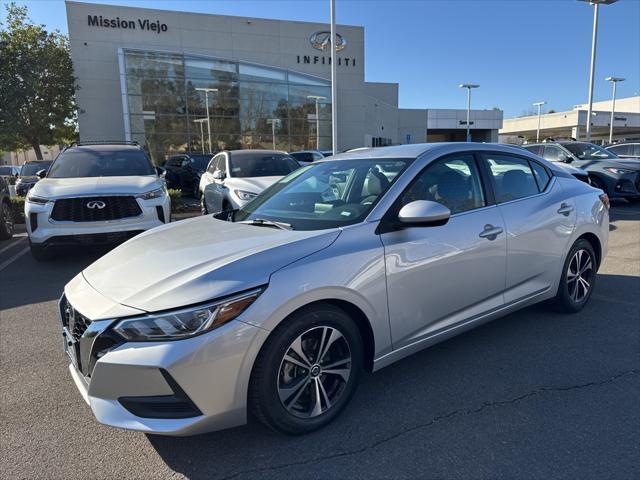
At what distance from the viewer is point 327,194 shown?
11.6 ft

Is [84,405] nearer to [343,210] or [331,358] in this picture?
[331,358]

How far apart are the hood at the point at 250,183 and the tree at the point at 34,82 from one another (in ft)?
60.3

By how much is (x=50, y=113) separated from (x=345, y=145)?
18.2m

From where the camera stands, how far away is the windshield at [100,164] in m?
7.71

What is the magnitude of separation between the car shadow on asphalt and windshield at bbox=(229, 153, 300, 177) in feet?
20.3

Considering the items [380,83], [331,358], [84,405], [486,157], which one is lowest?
[84,405]

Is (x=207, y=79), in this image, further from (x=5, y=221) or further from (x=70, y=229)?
(x=70, y=229)

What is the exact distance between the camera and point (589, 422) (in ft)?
9.03

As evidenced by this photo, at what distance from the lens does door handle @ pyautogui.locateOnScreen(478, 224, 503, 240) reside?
3420 millimetres

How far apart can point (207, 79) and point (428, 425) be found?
91.0ft

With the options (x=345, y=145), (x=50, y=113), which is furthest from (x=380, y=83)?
(x=50, y=113)

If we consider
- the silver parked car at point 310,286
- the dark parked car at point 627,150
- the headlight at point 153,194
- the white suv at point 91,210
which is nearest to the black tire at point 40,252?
the white suv at point 91,210

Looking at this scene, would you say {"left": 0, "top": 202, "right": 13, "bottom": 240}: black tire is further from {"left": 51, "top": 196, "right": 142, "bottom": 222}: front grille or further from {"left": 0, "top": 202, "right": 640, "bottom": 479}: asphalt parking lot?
{"left": 0, "top": 202, "right": 640, "bottom": 479}: asphalt parking lot

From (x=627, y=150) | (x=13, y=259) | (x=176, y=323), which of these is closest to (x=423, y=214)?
(x=176, y=323)
